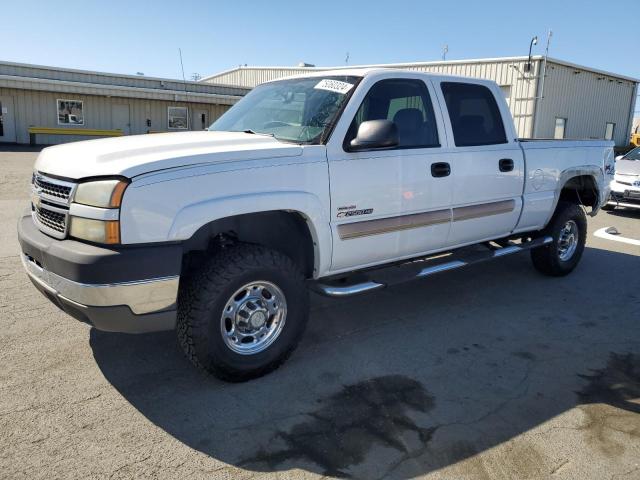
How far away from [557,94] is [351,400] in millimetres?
26299

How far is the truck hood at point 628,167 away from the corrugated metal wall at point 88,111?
23.1 metres

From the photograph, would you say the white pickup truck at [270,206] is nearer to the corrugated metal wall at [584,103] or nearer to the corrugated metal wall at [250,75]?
the corrugated metal wall at [584,103]

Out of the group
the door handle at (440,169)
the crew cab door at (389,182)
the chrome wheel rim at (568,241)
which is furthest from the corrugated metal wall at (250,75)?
the door handle at (440,169)

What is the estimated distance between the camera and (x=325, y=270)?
3920 mm

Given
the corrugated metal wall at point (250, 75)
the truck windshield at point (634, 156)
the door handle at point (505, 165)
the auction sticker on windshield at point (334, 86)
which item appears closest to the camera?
the auction sticker on windshield at point (334, 86)

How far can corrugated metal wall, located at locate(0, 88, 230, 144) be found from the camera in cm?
2525

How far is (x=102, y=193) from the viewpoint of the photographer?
2.98 meters

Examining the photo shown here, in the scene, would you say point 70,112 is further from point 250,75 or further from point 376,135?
point 376,135

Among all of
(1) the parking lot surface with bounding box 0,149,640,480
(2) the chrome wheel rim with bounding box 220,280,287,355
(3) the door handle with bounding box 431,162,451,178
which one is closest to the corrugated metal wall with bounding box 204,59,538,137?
(3) the door handle with bounding box 431,162,451,178

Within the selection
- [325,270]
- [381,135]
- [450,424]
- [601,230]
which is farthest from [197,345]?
[601,230]

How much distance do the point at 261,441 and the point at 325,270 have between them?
136 cm

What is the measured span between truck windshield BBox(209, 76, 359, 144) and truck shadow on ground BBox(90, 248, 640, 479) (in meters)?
1.67

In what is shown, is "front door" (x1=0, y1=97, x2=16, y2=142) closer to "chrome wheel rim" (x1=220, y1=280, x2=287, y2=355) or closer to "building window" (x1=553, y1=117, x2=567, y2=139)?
"building window" (x1=553, y1=117, x2=567, y2=139)

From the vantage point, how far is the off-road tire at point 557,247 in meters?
6.10
